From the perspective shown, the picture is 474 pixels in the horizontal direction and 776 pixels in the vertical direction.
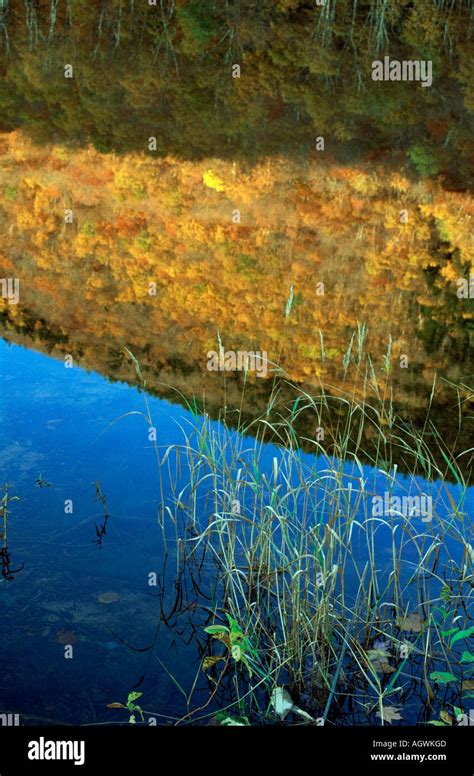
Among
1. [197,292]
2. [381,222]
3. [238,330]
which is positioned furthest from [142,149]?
[238,330]

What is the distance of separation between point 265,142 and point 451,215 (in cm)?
658

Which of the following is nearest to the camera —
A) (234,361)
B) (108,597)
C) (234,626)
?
(234,626)

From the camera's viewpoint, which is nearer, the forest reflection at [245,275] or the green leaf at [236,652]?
the green leaf at [236,652]

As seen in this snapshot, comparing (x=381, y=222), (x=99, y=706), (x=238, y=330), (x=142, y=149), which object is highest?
(x=142, y=149)

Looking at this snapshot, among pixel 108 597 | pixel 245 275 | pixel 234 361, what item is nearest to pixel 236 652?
pixel 108 597

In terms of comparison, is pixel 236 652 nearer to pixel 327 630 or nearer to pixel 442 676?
pixel 327 630

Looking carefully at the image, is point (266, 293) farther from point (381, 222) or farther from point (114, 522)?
point (114, 522)

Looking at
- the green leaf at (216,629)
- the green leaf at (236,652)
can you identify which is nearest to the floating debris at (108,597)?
the green leaf at (216,629)

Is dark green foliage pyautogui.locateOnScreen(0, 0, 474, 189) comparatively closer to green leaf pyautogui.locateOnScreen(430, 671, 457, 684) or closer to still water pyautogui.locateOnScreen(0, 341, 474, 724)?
still water pyautogui.locateOnScreen(0, 341, 474, 724)

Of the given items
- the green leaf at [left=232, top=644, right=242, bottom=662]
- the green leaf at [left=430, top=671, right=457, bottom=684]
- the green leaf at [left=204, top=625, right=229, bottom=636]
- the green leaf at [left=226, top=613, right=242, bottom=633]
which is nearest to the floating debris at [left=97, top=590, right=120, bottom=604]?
the green leaf at [left=204, top=625, right=229, bottom=636]

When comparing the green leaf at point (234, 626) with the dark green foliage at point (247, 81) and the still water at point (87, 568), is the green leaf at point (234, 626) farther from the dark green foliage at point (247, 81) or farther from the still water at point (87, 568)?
the dark green foliage at point (247, 81)

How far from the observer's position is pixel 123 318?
11.4 metres

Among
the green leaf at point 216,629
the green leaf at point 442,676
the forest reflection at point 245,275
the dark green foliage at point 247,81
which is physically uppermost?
the dark green foliage at point 247,81

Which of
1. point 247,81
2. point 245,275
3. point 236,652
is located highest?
point 247,81
